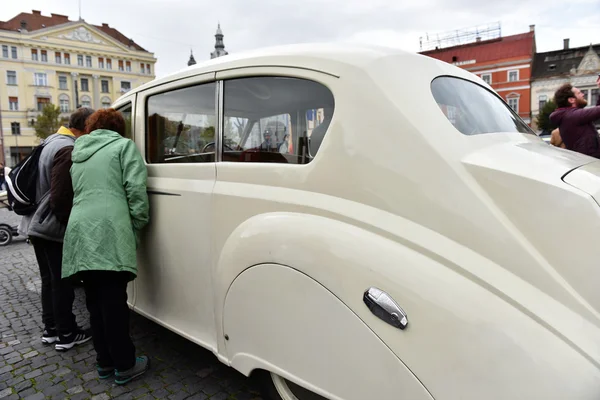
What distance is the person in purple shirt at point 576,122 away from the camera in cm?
389

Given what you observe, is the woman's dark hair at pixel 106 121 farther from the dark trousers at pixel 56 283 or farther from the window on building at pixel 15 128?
the window on building at pixel 15 128

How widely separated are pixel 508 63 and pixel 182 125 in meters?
53.4

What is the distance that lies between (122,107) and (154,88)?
67 cm

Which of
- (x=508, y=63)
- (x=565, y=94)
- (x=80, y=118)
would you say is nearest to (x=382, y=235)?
(x=80, y=118)

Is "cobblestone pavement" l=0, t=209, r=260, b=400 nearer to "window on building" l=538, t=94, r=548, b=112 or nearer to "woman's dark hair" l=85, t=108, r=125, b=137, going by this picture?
"woman's dark hair" l=85, t=108, r=125, b=137

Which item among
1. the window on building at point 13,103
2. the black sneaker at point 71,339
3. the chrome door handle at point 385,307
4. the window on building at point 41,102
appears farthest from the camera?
the window on building at point 41,102

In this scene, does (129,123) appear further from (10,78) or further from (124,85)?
(124,85)

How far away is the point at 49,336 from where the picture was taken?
3506 mm

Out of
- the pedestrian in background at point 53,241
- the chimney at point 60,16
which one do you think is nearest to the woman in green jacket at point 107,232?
the pedestrian in background at point 53,241

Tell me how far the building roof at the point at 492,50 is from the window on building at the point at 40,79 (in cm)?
5210

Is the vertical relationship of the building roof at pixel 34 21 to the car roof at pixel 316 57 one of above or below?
above

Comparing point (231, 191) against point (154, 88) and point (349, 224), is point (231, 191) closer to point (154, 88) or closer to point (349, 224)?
point (349, 224)

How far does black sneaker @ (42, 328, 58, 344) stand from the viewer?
3.47 metres

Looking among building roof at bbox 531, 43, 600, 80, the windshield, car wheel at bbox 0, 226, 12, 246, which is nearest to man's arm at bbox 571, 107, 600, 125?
the windshield
